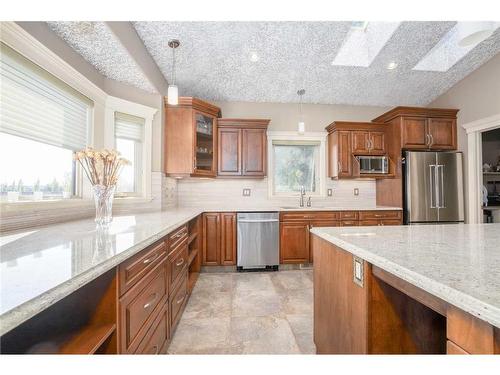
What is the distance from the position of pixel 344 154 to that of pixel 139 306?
3.45 m

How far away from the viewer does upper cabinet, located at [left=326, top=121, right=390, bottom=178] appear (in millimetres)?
3686

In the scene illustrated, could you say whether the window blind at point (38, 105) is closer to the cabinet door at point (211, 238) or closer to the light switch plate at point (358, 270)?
A: the cabinet door at point (211, 238)


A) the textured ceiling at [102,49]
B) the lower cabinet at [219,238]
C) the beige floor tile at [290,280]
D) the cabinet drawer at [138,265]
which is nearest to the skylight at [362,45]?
the textured ceiling at [102,49]

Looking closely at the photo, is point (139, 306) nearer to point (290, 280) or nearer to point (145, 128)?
point (290, 280)

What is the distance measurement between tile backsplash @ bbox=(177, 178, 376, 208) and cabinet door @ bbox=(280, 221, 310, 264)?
0.66 meters

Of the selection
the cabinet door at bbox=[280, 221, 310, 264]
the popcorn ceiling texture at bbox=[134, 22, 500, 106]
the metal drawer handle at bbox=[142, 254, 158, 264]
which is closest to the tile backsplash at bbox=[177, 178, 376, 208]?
the cabinet door at bbox=[280, 221, 310, 264]

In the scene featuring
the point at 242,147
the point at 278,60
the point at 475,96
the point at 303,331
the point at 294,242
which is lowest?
the point at 303,331

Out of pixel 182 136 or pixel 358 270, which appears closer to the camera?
pixel 358 270

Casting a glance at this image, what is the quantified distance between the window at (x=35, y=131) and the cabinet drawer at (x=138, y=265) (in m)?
1.02

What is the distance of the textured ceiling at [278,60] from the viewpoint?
232cm

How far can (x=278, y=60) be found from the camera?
304 cm

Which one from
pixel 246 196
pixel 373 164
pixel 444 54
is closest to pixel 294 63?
pixel 373 164

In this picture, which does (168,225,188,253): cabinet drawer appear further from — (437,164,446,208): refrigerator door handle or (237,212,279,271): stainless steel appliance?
(437,164,446,208): refrigerator door handle

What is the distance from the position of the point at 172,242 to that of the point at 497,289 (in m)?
1.71
